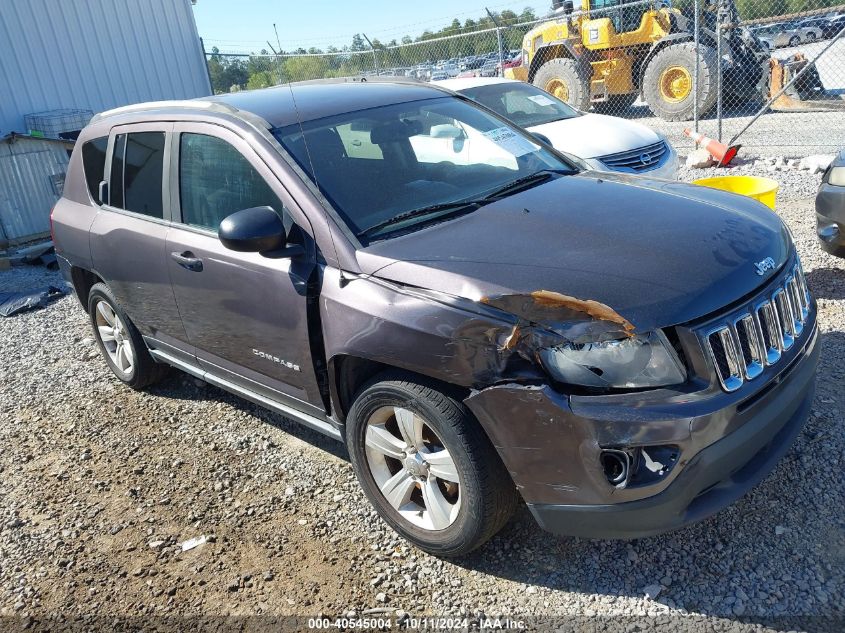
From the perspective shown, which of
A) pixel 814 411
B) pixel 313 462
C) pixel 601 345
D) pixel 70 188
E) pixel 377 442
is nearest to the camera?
pixel 601 345

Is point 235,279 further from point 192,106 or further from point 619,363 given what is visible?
point 619,363

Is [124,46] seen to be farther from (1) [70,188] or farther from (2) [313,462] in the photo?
(2) [313,462]

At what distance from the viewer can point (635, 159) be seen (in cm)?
681

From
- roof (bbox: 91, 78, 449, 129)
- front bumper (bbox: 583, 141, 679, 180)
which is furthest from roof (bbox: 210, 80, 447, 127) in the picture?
front bumper (bbox: 583, 141, 679, 180)

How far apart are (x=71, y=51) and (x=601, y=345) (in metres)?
12.5

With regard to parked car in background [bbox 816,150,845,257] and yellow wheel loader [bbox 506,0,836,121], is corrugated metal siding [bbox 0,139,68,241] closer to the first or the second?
yellow wheel loader [bbox 506,0,836,121]

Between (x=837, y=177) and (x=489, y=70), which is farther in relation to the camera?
(x=489, y=70)

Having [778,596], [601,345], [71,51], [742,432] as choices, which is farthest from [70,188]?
[71,51]

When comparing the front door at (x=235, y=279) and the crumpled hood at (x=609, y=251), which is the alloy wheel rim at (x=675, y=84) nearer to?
the crumpled hood at (x=609, y=251)

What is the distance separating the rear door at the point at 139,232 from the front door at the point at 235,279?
5.4 inches

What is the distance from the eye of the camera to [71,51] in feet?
39.2

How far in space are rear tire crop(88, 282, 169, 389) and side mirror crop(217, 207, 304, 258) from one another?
6.36ft

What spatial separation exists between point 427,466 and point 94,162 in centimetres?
316

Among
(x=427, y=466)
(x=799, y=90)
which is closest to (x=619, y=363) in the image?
(x=427, y=466)
